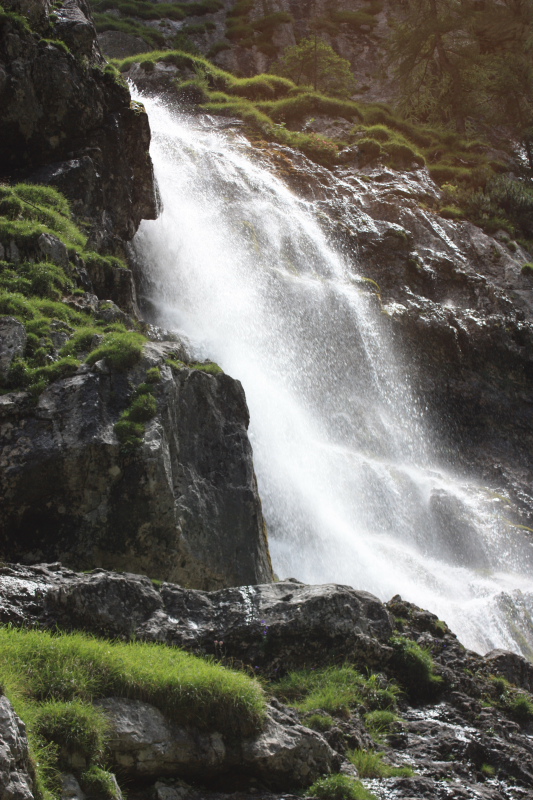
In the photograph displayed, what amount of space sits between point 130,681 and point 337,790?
6.04 feet

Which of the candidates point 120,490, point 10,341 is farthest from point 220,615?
point 10,341

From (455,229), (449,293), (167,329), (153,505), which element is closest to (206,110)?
(455,229)

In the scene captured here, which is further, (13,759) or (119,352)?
(119,352)

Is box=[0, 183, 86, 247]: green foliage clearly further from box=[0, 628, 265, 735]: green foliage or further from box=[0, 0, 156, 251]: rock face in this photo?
box=[0, 628, 265, 735]: green foliage

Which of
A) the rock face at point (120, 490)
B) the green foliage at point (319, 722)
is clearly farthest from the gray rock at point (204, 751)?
the rock face at point (120, 490)

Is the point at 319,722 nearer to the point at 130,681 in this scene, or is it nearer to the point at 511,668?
the point at 130,681

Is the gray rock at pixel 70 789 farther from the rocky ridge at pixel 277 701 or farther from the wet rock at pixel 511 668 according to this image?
the wet rock at pixel 511 668

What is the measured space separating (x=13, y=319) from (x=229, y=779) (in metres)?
7.43

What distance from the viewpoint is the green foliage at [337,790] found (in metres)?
5.43

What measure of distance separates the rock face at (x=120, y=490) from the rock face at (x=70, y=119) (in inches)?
252

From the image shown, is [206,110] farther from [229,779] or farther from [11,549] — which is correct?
[229,779]

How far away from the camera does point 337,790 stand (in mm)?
5473

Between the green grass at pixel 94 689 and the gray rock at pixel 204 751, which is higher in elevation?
the green grass at pixel 94 689

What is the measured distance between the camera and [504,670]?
9.23 meters
